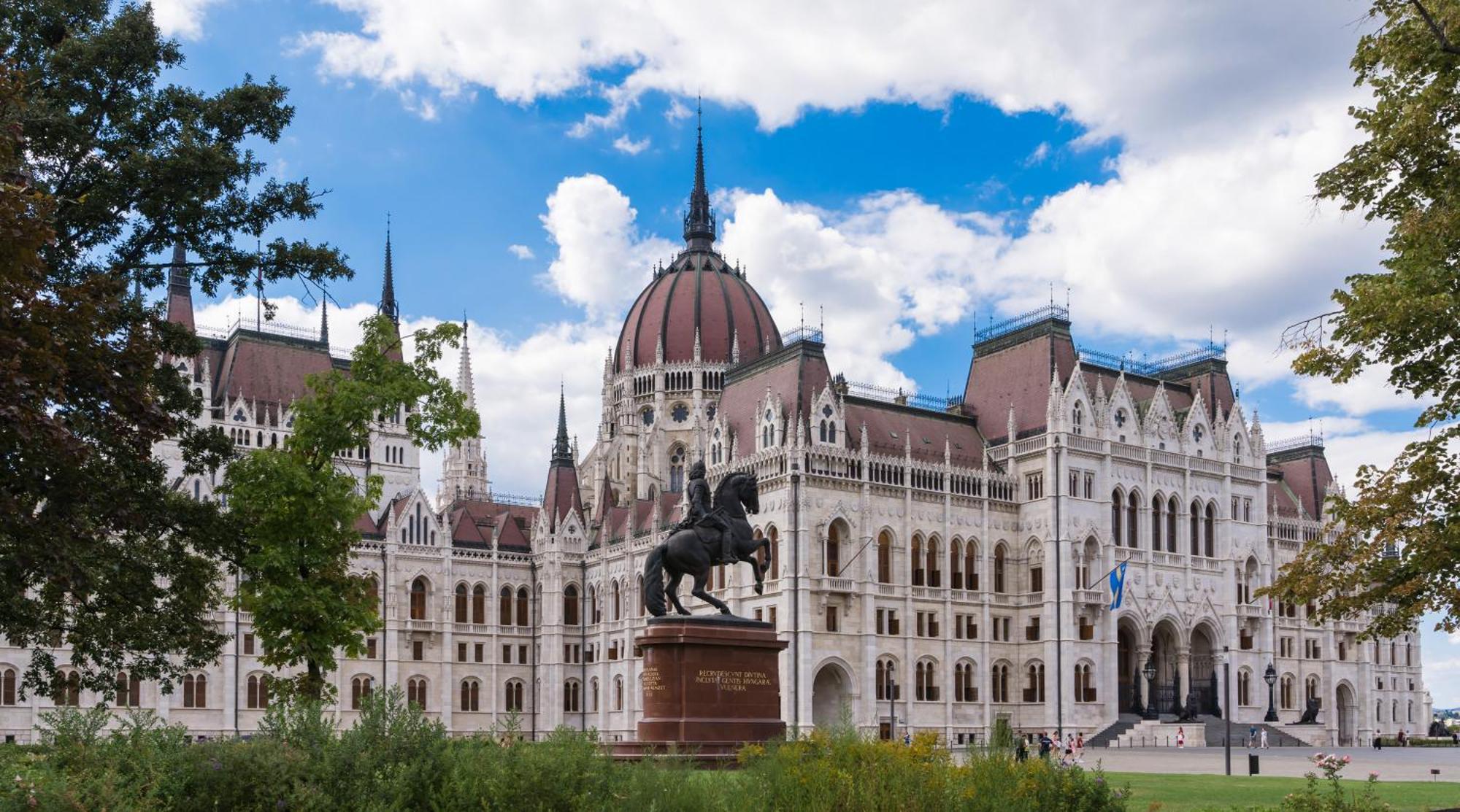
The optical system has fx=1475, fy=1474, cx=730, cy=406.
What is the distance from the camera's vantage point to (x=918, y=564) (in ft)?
245

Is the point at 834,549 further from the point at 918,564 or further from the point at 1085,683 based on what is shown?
the point at 1085,683

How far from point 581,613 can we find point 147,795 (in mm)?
75653

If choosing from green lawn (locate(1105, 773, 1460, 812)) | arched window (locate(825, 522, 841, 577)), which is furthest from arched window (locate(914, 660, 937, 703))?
green lawn (locate(1105, 773, 1460, 812))

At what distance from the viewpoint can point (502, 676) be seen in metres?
88.0

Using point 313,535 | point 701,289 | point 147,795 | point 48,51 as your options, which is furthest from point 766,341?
point 147,795

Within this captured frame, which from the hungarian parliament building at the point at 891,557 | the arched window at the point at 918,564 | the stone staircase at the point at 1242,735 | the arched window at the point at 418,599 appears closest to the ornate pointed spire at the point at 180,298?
the hungarian parliament building at the point at 891,557

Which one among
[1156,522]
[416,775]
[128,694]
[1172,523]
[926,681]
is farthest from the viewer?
[1172,523]

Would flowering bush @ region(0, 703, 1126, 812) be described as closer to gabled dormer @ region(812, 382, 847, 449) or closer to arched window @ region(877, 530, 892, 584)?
gabled dormer @ region(812, 382, 847, 449)

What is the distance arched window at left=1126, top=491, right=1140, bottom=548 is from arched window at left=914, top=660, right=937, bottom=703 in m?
12.9

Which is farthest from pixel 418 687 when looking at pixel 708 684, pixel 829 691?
pixel 708 684

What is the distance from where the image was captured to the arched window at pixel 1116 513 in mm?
76938

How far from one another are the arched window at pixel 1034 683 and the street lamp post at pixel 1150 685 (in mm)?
5638

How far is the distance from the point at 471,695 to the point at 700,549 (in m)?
60.5

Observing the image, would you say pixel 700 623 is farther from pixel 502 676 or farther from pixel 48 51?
pixel 502 676
